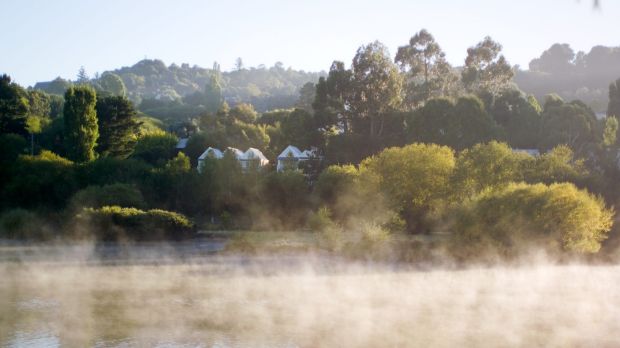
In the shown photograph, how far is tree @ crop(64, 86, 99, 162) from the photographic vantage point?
56094mm

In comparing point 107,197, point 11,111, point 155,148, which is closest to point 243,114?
point 155,148

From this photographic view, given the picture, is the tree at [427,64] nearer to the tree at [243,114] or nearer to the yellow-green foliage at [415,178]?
the tree at [243,114]

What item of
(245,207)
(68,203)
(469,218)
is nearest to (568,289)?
(469,218)

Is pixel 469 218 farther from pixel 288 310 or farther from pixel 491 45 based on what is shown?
pixel 491 45

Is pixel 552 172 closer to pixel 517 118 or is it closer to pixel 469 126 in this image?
pixel 469 126

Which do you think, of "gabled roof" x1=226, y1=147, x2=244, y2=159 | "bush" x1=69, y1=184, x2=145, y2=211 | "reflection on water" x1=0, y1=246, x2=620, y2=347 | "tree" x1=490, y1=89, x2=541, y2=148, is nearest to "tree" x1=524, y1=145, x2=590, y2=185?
"reflection on water" x1=0, y1=246, x2=620, y2=347

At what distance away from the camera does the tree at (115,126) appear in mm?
62312

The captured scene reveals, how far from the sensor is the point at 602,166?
50875 millimetres

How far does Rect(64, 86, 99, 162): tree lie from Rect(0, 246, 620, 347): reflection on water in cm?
2222

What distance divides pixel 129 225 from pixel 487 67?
158ft

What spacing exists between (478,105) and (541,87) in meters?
96.5

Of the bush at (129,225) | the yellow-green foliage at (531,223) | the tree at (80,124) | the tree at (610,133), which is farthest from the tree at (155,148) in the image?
the tree at (610,133)

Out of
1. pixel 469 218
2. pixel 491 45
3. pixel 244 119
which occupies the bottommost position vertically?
pixel 469 218

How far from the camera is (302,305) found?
2550cm
